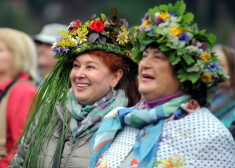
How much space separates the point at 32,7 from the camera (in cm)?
2098

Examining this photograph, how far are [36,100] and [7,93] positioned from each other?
1.53 meters

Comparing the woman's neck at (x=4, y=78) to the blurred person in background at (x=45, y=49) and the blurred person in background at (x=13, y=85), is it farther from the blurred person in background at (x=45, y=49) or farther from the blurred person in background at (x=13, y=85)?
the blurred person in background at (x=45, y=49)

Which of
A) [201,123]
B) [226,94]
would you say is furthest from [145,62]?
[226,94]

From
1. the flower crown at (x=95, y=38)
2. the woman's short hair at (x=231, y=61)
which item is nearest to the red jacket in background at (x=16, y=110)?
the flower crown at (x=95, y=38)

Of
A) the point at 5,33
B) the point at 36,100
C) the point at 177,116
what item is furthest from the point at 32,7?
the point at 177,116

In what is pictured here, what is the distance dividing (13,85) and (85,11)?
1479 centimetres

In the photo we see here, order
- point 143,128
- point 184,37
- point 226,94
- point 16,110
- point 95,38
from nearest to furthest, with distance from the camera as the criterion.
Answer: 1. point 184,37
2. point 143,128
3. point 95,38
4. point 16,110
5. point 226,94

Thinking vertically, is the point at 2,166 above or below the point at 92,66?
below

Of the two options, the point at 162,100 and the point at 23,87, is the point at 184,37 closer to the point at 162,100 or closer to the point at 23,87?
the point at 162,100

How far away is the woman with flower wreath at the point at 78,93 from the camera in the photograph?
181 inches

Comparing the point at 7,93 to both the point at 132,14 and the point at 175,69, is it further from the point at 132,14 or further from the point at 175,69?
the point at 132,14

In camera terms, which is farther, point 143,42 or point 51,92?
point 51,92

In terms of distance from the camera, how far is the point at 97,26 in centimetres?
489

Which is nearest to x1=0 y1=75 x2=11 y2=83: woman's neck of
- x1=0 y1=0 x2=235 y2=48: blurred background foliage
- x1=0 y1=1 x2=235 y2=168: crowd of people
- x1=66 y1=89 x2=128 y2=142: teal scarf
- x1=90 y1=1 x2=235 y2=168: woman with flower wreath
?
x1=0 y1=1 x2=235 y2=168: crowd of people
